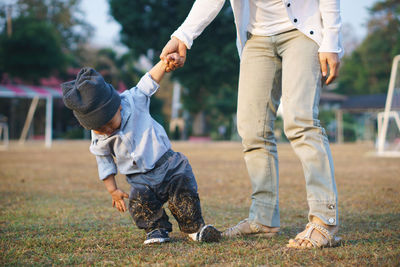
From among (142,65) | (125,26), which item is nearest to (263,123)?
(125,26)

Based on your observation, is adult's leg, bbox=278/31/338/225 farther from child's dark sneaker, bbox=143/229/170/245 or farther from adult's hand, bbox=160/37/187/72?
child's dark sneaker, bbox=143/229/170/245

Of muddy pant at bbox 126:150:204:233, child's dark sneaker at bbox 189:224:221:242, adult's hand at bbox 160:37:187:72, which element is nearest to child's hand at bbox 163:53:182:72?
adult's hand at bbox 160:37:187:72

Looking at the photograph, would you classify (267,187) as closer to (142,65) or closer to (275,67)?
(275,67)

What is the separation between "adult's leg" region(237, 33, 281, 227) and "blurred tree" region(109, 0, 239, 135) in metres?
14.7

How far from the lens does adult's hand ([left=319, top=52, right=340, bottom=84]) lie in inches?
85.9

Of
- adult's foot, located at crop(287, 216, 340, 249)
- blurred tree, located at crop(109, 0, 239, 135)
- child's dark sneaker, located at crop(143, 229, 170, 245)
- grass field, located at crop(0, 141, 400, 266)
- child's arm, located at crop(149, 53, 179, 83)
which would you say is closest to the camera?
grass field, located at crop(0, 141, 400, 266)

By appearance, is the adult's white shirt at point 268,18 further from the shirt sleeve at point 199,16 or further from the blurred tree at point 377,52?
the blurred tree at point 377,52

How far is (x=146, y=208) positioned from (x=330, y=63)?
1208 mm

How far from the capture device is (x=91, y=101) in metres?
2.17

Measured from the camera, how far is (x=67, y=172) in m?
6.62

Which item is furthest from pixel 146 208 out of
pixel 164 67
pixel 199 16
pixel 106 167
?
pixel 199 16

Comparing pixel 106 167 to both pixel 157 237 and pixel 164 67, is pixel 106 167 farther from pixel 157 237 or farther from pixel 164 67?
pixel 164 67

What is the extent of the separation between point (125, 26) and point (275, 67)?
54.8 feet

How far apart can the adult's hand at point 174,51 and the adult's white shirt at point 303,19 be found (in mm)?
27
